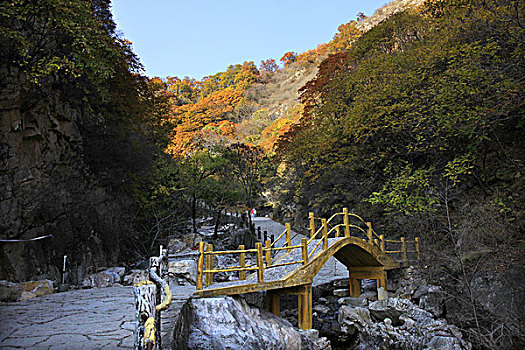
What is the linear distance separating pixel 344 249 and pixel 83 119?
1157 cm

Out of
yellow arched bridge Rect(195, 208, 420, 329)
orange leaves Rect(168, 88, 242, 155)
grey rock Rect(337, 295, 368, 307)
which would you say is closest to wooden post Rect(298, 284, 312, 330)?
yellow arched bridge Rect(195, 208, 420, 329)

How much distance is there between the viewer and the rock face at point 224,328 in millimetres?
5059

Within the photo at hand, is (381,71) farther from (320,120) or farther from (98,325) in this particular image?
(98,325)

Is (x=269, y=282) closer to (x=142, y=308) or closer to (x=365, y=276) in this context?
(x=142, y=308)

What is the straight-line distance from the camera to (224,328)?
528 cm

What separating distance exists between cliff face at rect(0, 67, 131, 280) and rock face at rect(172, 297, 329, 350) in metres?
6.24

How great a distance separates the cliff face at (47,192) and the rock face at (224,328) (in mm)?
6235

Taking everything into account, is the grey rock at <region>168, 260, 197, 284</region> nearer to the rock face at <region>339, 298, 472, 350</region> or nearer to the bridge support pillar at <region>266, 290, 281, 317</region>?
the bridge support pillar at <region>266, 290, 281, 317</region>

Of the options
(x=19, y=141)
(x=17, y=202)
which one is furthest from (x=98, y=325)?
(x=19, y=141)

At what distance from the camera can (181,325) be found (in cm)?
529

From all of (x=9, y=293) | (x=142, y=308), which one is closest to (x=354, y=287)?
(x=9, y=293)

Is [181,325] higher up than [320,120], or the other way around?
[320,120]

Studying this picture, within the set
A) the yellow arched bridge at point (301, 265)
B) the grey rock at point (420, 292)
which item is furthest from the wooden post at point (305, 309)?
the grey rock at point (420, 292)

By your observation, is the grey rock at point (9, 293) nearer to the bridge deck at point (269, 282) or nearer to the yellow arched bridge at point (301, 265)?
the yellow arched bridge at point (301, 265)
